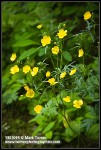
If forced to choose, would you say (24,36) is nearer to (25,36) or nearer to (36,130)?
(25,36)

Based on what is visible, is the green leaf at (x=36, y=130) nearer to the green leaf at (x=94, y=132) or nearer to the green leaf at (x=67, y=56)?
the green leaf at (x=94, y=132)

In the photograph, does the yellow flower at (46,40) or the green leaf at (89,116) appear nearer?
the yellow flower at (46,40)

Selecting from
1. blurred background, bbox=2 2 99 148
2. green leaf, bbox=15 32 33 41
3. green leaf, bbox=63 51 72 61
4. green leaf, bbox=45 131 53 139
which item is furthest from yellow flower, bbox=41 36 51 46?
green leaf, bbox=15 32 33 41

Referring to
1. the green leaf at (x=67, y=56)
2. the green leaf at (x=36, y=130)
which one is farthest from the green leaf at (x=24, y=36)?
the green leaf at (x=36, y=130)

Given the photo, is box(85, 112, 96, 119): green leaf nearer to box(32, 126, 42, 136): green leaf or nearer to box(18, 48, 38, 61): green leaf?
box(32, 126, 42, 136): green leaf

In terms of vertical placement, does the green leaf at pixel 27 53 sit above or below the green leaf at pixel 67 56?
above

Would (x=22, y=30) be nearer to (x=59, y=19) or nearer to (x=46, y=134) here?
(x=59, y=19)
